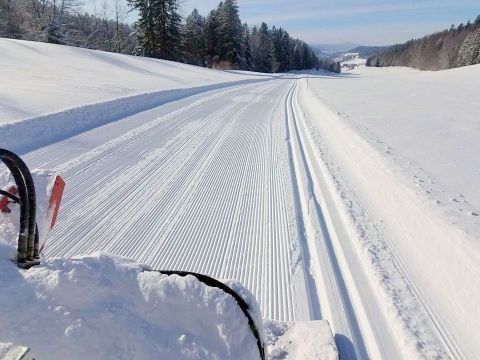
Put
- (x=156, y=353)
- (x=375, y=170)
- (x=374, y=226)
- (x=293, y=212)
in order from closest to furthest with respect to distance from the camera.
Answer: (x=156, y=353) → (x=374, y=226) → (x=293, y=212) → (x=375, y=170)

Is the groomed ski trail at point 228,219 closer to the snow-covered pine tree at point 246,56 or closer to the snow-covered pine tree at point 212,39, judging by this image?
the snow-covered pine tree at point 212,39

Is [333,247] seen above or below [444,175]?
below

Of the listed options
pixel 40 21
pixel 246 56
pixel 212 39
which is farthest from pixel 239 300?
pixel 246 56

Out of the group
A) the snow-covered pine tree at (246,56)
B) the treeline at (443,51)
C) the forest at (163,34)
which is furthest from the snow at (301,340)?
the treeline at (443,51)

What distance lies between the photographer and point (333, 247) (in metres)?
3.61

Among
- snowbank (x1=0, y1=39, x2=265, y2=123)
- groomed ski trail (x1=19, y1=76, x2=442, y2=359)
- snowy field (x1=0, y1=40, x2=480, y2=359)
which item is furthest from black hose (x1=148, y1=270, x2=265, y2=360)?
snowbank (x1=0, y1=39, x2=265, y2=123)

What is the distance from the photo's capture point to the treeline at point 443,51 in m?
65.5

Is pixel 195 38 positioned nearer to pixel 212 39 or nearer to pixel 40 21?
pixel 212 39

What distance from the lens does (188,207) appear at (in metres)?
4.39

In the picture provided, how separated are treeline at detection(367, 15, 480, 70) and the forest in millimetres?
32904

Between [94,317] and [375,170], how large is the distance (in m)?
4.49

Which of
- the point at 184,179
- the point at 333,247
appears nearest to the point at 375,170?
the point at 333,247

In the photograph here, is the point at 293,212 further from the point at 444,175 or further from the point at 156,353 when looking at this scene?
the point at 156,353

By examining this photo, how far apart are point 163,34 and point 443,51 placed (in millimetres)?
75585
